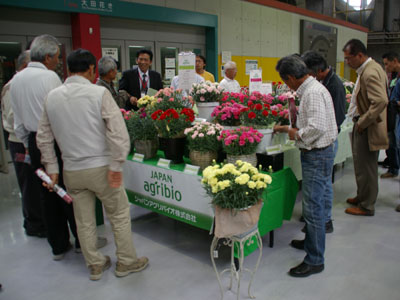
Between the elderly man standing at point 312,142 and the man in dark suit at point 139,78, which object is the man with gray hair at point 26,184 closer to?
the man in dark suit at point 139,78

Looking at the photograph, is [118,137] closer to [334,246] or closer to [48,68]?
[48,68]

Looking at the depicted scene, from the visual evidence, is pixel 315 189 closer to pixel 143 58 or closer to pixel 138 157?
pixel 138 157

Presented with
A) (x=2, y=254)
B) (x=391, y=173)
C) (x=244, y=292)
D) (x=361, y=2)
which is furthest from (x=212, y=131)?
(x=361, y=2)

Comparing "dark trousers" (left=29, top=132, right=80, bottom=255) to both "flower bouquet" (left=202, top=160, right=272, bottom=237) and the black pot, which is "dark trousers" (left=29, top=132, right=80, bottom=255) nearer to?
the black pot

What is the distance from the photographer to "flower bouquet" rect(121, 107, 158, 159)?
125 inches

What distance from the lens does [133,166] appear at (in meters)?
3.28

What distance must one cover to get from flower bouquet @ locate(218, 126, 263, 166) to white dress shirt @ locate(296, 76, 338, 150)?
351 millimetres

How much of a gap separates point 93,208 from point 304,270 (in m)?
1.64

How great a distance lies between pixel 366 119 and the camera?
3344 millimetres

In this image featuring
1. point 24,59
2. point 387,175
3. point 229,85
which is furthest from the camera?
point 229,85

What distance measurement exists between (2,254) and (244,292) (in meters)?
2.16

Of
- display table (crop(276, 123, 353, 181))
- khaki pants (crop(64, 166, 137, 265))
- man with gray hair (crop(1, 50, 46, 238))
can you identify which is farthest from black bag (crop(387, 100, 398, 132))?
man with gray hair (crop(1, 50, 46, 238))

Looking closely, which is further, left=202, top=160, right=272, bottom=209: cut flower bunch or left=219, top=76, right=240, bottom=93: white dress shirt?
left=219, top=76, right=240, bottom=93: white dress shirt

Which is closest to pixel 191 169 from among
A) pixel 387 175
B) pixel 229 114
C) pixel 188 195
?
pixel 188 195
